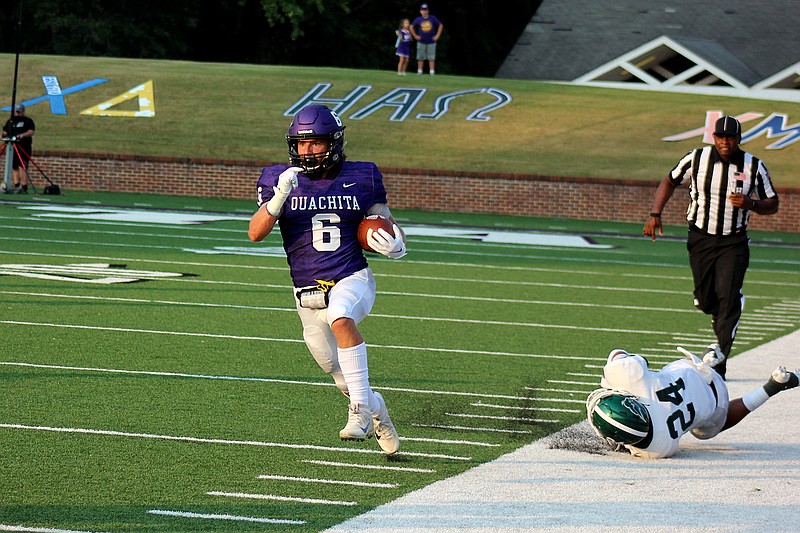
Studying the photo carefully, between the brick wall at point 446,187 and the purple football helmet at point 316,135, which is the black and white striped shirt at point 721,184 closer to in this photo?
the purple football helmet at point 316,135

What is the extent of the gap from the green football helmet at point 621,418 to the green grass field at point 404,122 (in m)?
21.5

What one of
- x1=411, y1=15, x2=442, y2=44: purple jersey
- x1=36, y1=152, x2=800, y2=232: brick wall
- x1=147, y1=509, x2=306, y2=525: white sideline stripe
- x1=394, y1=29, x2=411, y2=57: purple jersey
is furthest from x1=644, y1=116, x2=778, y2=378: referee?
x1=411, y1=15, x2=442, y2=44: purple jersey

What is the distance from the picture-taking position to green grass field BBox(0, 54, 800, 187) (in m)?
29.1

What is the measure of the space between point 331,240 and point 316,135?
514 mm

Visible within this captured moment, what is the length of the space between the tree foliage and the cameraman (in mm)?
17808

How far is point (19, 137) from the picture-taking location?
2597 centimetres

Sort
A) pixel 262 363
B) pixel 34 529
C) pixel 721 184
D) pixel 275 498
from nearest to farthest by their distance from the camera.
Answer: pixel 34 529, pixel 275 498, pixel 721 184, pixel 262 363

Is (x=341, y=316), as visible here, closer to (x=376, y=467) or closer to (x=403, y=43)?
(x=376, y=467)

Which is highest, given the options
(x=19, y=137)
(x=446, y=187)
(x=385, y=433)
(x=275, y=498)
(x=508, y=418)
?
(x=275, y=498)

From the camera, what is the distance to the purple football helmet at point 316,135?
6344mm

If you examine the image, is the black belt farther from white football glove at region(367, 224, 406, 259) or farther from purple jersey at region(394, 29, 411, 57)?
purple jersey at region(394, 29, 411, 57)

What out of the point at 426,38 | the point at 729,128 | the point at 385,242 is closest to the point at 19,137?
the point at 426,38

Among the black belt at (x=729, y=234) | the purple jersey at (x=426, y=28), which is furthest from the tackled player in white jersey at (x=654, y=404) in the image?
the purple jersey at (x=426, y=28)

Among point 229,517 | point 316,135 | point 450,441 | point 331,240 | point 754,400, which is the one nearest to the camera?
point 229,517
